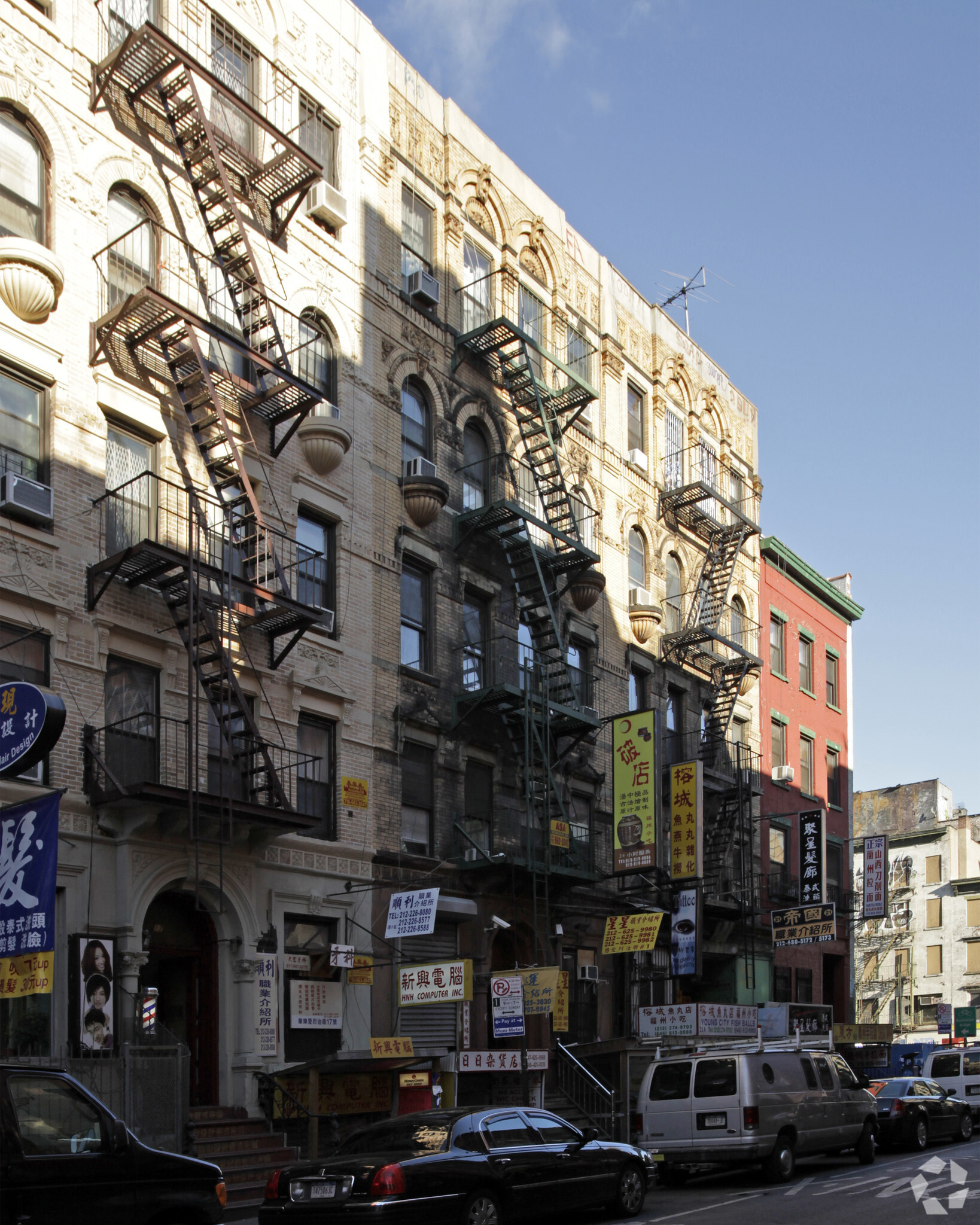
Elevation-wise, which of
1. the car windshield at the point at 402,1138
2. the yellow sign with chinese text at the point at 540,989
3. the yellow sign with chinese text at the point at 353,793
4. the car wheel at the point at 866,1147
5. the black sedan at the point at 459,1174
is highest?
the yellow sign with chinese text at the point at 353,793

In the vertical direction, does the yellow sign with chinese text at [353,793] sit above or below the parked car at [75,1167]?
above

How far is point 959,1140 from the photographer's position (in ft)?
85.4

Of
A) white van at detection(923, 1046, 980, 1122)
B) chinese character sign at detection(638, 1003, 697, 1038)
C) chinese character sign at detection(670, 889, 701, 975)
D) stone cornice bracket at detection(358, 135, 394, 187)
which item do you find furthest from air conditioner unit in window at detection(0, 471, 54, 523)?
white van at detection(923, 1046, 980, 1122)

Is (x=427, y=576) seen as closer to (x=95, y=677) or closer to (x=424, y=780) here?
(x=424, y=780)

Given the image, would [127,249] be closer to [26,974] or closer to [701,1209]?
[26,974]

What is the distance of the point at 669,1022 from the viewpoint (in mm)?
25156

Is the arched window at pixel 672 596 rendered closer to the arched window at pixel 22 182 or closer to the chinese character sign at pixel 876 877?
the chinese character sign at pixel 876 877

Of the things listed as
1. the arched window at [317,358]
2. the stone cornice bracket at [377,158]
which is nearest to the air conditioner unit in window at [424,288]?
the stone cornice bracket at [377,158]

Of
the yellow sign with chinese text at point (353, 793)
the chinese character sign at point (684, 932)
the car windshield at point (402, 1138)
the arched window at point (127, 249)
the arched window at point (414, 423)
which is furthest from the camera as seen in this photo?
the chinese character sign at point (684, 932)

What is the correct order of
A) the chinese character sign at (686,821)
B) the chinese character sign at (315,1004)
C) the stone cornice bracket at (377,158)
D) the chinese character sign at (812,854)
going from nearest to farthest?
the chinese character sign at (315,1004), the stone cornice bracket at (377,158), the chinese character sign at (686,821), the chinese character sign at (812,854)

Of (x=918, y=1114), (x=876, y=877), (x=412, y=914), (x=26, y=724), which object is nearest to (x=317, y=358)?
(x=412, y=914)

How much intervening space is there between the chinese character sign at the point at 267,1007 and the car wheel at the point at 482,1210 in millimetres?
6936

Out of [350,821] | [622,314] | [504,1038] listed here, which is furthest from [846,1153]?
[622,314]

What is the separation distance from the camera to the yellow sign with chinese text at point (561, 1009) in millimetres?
23031
